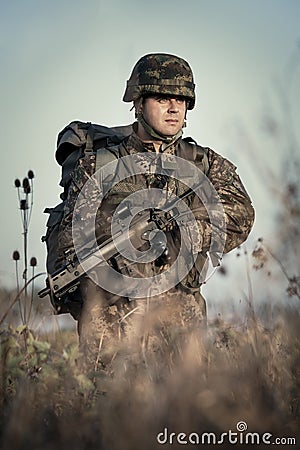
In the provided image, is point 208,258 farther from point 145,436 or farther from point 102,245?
point 145,436

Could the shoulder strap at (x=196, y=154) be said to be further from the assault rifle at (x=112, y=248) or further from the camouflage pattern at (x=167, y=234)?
the assault rifle at (x=112, y=248)

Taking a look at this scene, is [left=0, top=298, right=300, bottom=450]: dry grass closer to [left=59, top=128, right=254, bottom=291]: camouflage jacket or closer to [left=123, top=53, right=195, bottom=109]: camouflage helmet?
[left=59, top=128, right=254, bottom=291]: camouflage jacket

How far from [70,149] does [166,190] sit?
0.89 meters

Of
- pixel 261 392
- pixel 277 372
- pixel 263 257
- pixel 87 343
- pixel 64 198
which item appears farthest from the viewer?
pixel 64 198

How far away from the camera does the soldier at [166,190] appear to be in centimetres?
530

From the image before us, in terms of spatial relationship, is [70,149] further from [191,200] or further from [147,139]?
[191,200]

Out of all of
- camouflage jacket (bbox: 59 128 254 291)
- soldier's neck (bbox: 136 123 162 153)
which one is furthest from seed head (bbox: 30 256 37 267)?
soldier's neck (bbox: 136 123 162 153)

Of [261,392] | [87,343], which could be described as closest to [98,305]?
[87,343]

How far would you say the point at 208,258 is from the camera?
5574 mm

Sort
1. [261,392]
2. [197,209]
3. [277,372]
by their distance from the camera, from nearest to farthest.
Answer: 1. [261,392]
2. [277,372]
3. [197,209]

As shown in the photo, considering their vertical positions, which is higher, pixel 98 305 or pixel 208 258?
pixel 208 258

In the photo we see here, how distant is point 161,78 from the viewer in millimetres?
5766

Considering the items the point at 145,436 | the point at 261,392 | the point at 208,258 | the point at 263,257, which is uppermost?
the point at 208,258

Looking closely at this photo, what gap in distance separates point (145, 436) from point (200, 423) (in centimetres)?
23
